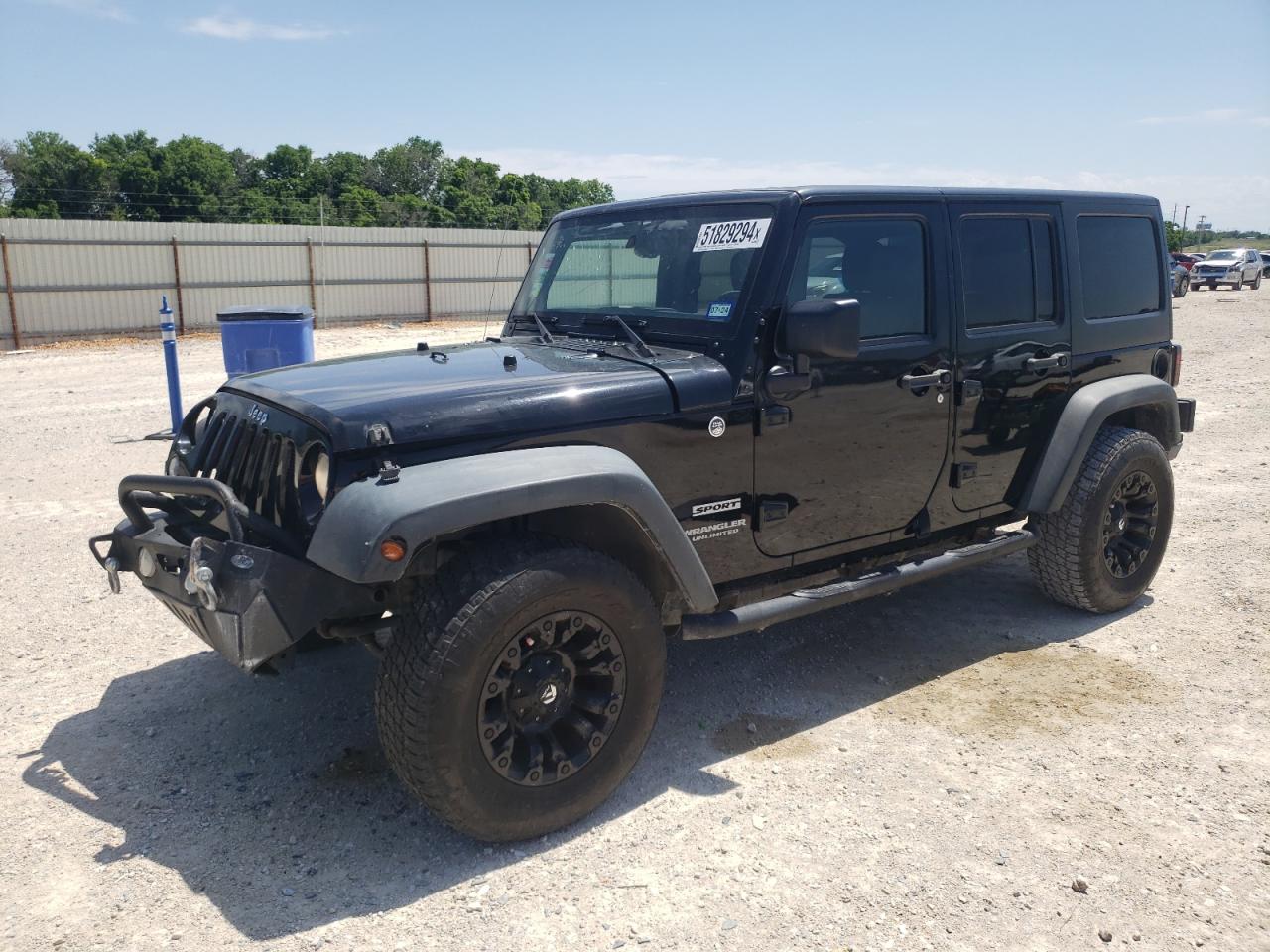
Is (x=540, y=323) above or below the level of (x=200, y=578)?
above

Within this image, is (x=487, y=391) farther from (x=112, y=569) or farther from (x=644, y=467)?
(x=112, y=569)

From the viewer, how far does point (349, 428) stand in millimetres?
2896

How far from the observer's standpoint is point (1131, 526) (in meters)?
5.12

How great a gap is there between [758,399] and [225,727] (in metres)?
2.44

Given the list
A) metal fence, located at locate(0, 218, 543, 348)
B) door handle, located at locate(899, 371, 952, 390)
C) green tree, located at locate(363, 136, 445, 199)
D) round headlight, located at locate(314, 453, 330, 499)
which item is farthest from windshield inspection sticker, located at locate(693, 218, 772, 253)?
green tree, located at locate(363, 136, 445, 199)

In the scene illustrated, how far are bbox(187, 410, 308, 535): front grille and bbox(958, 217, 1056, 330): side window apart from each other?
284 centimetres

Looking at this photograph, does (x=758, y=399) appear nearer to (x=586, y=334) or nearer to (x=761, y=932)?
(x=586, y=334)

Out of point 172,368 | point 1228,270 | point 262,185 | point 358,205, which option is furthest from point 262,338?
point 262,185

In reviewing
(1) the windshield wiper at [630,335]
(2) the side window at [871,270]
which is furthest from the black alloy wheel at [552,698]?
(2) the side window at [871,270]

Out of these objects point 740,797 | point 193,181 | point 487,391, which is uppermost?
point 193,181

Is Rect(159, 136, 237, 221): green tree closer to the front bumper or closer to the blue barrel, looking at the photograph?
the blue barrel

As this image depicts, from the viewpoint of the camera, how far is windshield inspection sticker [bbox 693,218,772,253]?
143 inches

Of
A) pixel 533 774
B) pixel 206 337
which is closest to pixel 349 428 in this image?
pixel 533 774

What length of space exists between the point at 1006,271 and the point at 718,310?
1.64 meters
